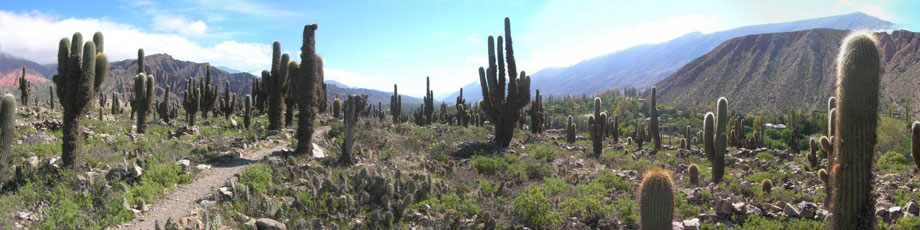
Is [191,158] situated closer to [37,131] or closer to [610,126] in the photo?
[37,131]

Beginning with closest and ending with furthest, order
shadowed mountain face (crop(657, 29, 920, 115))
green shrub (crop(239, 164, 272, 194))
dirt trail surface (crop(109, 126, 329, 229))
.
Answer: dirt trail surface (crop(109, 126, 329, 229)) < green shrub (crop(239, 164, 272, 194)) < shadowed mountain face (crop(657, 29, 920, 115))

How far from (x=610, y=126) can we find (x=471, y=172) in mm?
20766

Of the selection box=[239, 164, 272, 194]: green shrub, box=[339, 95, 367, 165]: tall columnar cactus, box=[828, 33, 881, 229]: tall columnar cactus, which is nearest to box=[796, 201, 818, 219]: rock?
box=[828, 33, 881, 229]: tall columnar cactus

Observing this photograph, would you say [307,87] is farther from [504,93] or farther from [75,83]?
[504,93]

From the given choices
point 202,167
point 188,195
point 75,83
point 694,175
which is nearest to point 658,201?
point 694,175

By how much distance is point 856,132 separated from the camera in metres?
5.75

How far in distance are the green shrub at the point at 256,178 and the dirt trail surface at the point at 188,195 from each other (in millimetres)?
433

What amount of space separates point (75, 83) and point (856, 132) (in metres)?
14.0

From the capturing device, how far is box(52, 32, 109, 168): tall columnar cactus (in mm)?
10172

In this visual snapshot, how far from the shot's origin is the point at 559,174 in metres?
13.3

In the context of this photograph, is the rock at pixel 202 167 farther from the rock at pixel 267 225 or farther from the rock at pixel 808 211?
the rock at pixel 808 211

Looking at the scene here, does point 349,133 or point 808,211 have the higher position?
point 349,133

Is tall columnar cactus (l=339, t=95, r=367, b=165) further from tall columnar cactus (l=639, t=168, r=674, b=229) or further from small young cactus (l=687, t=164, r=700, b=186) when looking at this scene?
small young cactus (l=687, t=164, r=700, b=186)

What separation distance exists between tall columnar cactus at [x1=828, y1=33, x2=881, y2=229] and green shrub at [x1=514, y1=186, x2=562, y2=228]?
3949 millimetres
